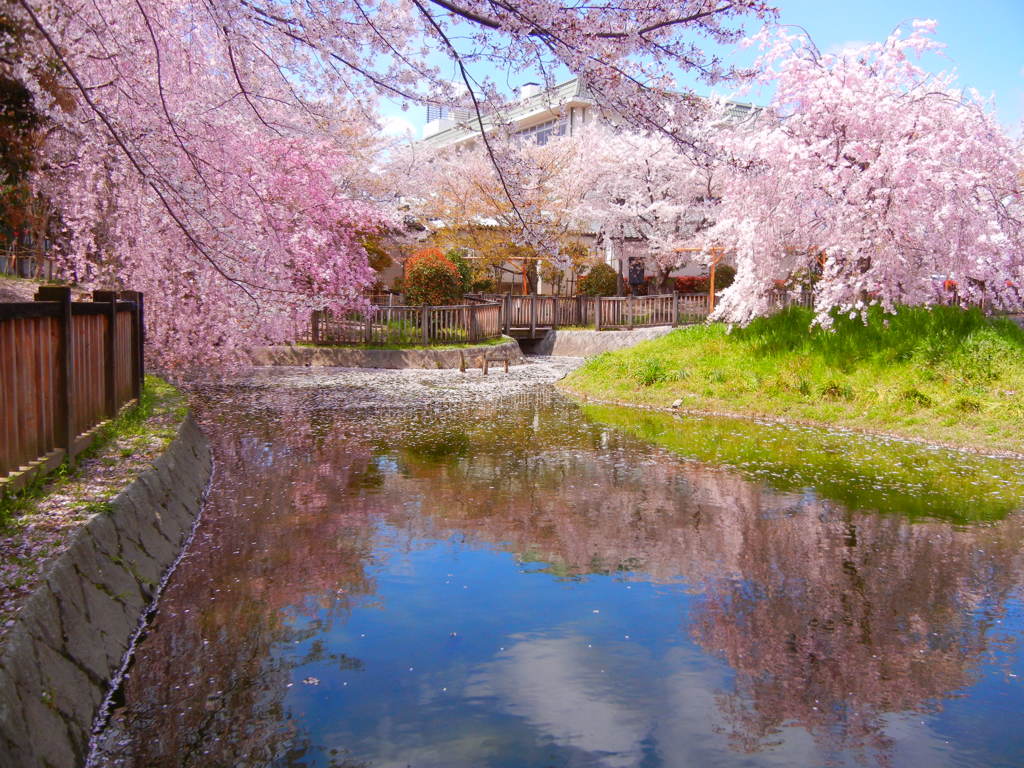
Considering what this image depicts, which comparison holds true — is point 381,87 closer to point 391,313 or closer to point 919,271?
point 919,271

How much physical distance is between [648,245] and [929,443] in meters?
21.7

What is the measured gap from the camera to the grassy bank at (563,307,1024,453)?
12.3 m

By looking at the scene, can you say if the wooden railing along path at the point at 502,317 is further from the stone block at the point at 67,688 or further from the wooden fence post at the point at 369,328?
the stone block at the point at 67,688

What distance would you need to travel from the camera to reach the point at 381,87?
23.0 ft

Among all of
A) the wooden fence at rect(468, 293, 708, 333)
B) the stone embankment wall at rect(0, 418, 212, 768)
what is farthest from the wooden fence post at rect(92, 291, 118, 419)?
the wooden fence at rect(468, 293, 708, 333)

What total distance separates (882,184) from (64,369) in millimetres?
14340

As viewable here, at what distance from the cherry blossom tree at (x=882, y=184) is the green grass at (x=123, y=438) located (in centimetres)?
1185

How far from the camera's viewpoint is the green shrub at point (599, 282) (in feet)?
112

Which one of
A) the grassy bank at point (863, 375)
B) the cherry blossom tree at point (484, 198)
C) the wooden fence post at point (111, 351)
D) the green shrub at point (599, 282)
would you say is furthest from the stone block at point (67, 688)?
the green shrub at point (599, 282)

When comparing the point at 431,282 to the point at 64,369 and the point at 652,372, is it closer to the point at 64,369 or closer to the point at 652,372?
the point at 652,372

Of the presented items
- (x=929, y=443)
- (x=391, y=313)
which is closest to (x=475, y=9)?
(x=929, y=443)

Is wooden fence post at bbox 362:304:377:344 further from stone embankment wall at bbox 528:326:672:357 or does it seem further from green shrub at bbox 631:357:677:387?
green shrub at bbox 631:357:677:387

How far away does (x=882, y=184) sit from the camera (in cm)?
1502

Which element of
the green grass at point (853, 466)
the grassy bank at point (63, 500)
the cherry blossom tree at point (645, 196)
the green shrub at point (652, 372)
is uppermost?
the cherry blossom tree at point (645, 196)
